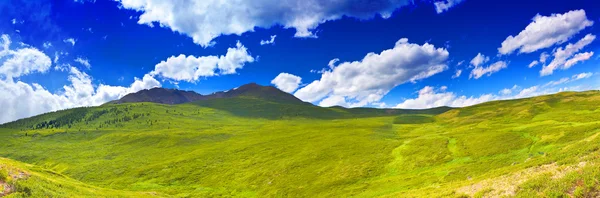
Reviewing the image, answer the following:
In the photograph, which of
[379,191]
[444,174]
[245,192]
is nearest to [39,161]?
[245,192]

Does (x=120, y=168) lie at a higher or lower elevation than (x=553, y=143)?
lower

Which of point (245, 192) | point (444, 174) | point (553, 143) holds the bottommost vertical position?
point (245, 192)

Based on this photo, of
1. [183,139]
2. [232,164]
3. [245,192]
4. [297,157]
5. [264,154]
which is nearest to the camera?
[245,192]

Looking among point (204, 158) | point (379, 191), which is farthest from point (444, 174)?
point (204, 158)

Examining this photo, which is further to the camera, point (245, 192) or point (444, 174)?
point (245, 192)

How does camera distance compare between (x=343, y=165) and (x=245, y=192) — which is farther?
(x=343, y=165)

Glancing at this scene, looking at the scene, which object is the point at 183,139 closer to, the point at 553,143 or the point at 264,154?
the point at 264,154

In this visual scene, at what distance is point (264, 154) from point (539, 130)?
9206 cm

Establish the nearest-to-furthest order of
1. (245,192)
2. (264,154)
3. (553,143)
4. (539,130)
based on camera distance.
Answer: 1. (553,143)
2. (539,130)
3. (245,192)
4. (264,154)

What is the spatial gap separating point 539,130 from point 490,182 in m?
61.0

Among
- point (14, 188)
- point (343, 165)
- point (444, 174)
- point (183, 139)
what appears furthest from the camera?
point (183, 139)

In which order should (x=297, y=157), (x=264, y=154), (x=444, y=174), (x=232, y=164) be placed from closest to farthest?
(x=444, y=174) → (x=297, y=157) → (x=232, y=164) → (x=264, y=154)

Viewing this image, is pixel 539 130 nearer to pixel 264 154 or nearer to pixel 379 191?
Answer: pixel 379 191

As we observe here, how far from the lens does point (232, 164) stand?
116812 mm
